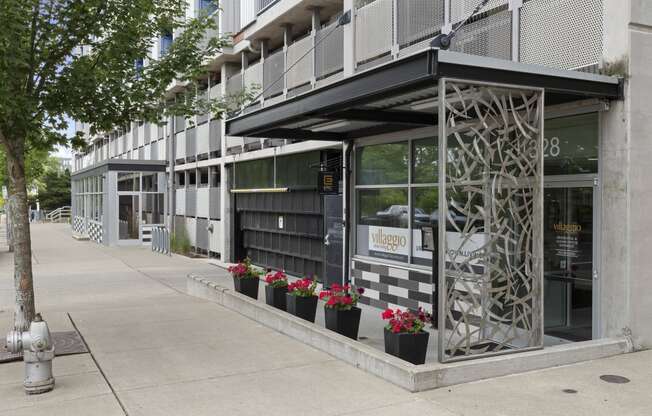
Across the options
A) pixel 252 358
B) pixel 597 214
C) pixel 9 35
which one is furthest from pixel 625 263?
pixel 9 35

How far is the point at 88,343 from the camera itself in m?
8.59

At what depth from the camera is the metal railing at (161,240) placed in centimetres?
2298

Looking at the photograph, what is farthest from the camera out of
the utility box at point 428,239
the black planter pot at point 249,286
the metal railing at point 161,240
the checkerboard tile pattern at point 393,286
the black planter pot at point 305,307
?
the metal railing at point 161,240

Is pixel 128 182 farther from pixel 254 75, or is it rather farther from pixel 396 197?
pixel 396 197

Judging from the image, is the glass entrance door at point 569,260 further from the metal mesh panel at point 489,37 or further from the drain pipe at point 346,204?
the drain pipe at point 346,204

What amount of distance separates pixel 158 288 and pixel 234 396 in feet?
28.4

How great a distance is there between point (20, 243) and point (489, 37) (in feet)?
21.4

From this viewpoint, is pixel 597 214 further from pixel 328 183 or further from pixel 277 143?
pixel 277 143

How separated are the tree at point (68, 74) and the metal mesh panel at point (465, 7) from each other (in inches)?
135

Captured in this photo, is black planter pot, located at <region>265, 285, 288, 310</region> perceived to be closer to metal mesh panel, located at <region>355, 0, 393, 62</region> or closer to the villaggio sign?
the villaggio sign

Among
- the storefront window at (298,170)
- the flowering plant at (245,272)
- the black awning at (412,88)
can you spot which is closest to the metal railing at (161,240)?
the storefront window at (298,170)

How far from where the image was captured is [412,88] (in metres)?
6.59

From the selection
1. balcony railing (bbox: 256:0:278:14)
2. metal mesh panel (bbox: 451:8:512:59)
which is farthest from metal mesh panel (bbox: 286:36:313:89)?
metal mesh panel (bbox: 451:8:512:59)

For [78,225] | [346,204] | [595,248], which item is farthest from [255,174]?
[78,225]
